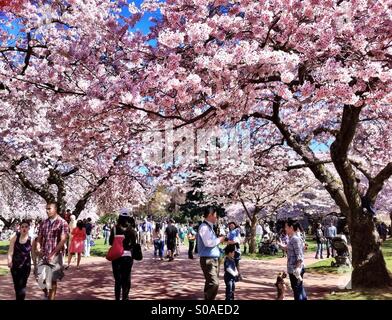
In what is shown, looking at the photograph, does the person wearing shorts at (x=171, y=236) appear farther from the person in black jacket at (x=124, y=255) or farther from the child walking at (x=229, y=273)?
the person in black jacket at (x=124, y=255)

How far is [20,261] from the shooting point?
7.62m

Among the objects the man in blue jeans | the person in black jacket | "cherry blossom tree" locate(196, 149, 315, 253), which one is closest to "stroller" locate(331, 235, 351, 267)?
"cherry blossom tree" locate(196, 149, 315, 253)

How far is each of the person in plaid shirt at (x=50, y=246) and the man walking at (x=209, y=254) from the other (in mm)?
2457

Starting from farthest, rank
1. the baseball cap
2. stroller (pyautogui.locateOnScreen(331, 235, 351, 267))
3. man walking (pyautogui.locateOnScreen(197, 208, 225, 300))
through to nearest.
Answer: stroller (pyautogui.locateOnScreen(331, 235, 351, 267)), the baseball cap, man walking (pyautogui.locateOnScreen(197, 208, 225, 300))

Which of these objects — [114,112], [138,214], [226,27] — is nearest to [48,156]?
[114,112]

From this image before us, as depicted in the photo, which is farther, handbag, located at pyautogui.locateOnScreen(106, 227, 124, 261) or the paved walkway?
the paved walkway

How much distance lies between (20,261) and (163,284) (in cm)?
503

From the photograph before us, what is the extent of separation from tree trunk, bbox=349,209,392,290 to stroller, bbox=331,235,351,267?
4545 mm

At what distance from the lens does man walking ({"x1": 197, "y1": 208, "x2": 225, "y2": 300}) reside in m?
7.23

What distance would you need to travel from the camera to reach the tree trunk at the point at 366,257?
10.1m

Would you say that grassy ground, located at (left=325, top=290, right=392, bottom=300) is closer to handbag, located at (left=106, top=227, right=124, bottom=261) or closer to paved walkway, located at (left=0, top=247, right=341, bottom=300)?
paved walkway, located at (left=0, top=247, right=341, bottom=300)

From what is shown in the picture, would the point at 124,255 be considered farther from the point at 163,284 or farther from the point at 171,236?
the point at 171,236

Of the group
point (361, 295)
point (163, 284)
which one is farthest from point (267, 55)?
point (163, 284)

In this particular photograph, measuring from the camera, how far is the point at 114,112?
934 centimetres
